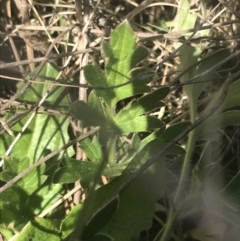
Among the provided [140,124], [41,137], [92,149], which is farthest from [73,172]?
[41,137]

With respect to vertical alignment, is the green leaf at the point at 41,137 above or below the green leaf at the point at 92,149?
below

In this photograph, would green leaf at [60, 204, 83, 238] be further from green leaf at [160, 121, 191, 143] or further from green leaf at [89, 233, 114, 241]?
green leaf at [160, 121, 191, 143]

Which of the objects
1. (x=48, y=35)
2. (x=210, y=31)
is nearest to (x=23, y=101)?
(x=48, y=35)

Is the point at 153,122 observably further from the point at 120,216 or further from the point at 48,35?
the point at 48,35

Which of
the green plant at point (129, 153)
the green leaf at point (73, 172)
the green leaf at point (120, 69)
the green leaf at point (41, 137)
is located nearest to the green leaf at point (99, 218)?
the green plant at point (129, 153)

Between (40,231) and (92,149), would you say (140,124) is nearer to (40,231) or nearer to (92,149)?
(92,149)

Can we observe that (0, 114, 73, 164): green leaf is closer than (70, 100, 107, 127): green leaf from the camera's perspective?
No

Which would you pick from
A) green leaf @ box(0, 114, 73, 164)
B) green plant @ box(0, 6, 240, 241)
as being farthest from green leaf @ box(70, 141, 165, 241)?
green leaf @ box(0, 114, 73, 164)

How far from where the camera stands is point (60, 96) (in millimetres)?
1289

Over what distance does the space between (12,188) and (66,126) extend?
236 mm

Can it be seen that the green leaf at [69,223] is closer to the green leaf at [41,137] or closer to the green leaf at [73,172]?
the green leaf at [73,172]

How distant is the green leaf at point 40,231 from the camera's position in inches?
40.7

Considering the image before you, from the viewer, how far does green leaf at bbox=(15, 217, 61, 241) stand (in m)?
1.03

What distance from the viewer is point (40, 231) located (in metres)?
1.04
